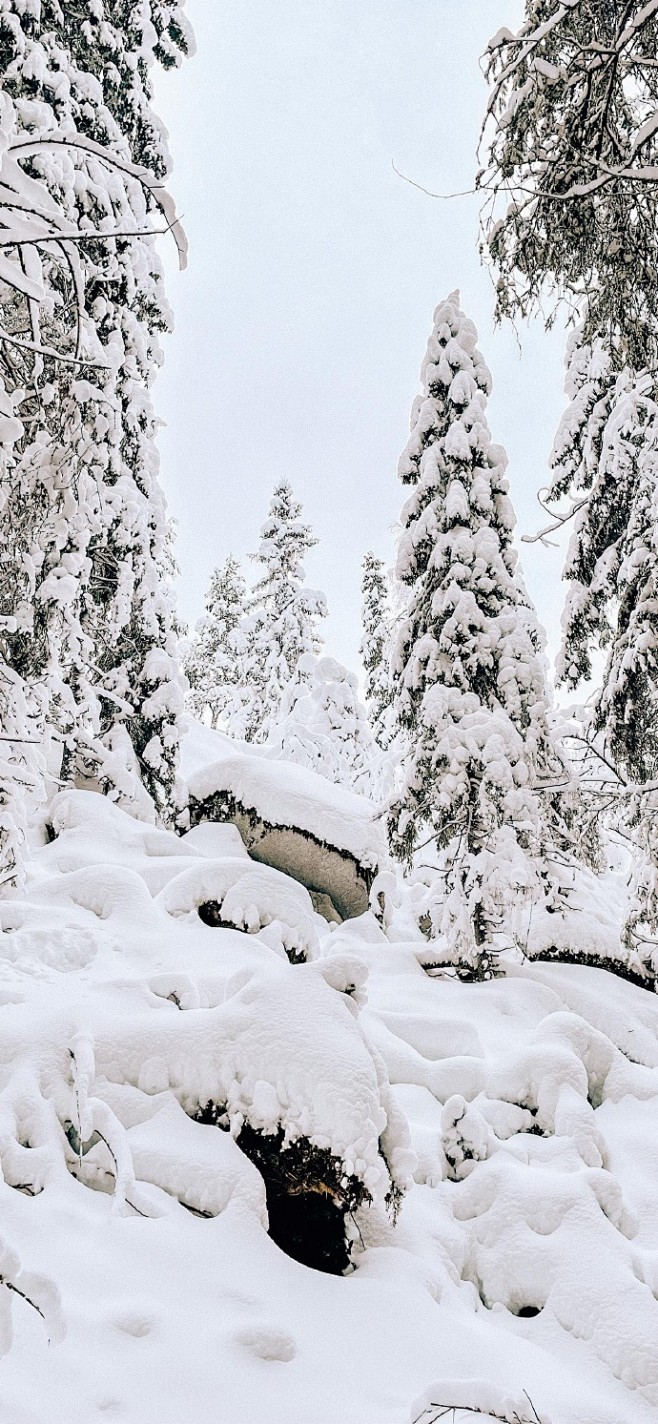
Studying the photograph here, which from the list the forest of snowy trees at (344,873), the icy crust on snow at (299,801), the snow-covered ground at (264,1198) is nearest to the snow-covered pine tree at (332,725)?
the forest of snowy trees at (344,873)

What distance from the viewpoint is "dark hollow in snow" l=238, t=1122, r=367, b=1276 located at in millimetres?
4008

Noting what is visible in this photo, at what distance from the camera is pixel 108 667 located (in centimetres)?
1198

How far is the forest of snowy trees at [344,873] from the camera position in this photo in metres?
3.36

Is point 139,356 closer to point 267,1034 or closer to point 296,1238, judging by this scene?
point 267,1034

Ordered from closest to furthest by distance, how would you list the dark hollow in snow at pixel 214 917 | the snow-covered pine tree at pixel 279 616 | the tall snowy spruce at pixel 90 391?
the tall snowy spruce at pixel 90 391 → the dark hollow in snow at pixel 214 917 → the snow-covered pine tree at pixel 279 616

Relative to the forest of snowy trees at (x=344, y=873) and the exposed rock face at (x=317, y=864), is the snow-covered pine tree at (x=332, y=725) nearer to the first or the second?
the forest of snowy trees at (x=344, y=873)

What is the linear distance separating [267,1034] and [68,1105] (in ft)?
3.63

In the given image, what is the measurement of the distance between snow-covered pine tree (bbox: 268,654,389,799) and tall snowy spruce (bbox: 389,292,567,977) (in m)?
12.1

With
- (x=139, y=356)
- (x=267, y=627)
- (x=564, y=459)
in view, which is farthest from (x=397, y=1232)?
(x=267, y=627)

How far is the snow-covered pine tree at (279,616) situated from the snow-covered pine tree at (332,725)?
159cm

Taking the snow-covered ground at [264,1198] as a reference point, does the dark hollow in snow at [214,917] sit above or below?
above

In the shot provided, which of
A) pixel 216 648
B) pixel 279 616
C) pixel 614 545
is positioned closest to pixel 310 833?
pixel 614 545

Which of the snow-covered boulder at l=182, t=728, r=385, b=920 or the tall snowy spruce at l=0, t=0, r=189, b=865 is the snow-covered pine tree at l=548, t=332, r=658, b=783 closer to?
the snow-covered boulder at l=182, t=728, r=385, b=920

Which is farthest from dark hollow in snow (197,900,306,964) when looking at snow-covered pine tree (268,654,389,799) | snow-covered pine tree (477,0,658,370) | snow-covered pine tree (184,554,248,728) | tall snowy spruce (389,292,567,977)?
snow-covered pine tree (184,554,248,728)
